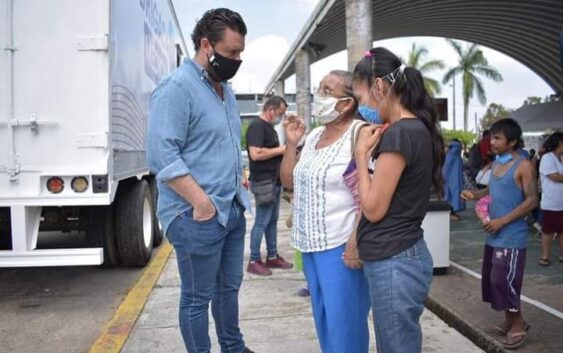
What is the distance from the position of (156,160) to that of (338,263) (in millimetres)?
1015

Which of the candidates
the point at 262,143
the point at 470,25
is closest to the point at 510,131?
the point at 262,143

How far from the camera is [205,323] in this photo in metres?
3.02

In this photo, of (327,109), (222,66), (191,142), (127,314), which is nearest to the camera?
(327,109)

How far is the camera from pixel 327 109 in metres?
2.81

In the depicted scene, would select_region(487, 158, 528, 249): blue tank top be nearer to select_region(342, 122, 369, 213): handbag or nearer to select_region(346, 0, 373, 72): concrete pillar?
select_region(342, 122, 369, 213): handbag

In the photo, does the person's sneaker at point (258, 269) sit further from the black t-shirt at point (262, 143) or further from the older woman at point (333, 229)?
the older woman at point (333, 229)

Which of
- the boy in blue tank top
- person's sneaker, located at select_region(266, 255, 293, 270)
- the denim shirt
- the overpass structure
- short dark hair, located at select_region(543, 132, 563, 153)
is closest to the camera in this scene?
the denim shirt

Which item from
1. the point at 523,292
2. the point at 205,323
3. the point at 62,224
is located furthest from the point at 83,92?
the point at 523,292

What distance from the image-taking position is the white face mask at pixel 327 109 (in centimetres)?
280

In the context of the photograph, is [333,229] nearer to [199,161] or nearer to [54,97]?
[199,161]

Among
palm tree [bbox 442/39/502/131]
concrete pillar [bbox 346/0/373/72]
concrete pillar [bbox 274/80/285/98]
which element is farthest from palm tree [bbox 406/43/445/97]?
concrete pillar [bbox 346/0/373/72]

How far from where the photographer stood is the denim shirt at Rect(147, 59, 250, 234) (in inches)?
110

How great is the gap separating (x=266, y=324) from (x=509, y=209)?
2020 mm

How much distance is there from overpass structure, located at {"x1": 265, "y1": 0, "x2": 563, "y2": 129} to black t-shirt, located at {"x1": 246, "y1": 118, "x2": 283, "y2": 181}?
3405mm
